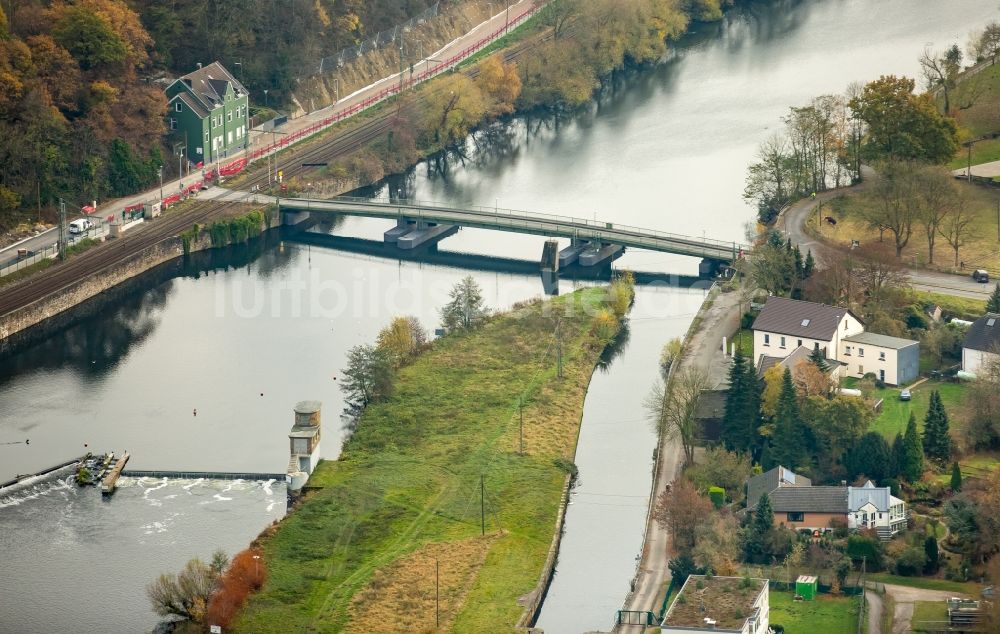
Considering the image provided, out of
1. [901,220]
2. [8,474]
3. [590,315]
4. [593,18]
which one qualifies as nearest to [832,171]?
[901,220]

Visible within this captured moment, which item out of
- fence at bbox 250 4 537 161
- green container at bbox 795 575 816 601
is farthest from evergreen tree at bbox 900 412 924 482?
fence at bbox 250 4 537 161

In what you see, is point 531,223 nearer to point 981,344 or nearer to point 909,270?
point 909,270

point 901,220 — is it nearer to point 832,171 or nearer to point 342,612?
point 832,171

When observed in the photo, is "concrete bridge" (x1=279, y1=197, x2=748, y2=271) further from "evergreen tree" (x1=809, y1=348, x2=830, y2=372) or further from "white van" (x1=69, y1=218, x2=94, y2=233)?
"evergreen tree" (x1=809, y1=348, x2=830, y2=372)

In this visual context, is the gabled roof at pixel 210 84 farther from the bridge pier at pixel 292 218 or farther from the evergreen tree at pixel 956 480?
the evergreen tree at pixel 956 480

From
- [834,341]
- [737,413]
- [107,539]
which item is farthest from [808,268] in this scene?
[107,539]

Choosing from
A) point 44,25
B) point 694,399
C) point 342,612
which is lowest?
point 342,612

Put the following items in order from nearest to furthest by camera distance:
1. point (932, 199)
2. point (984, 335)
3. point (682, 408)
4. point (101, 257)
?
point (682, 408)
point (984, 335)
point (932, 199)
point (101, 257)
